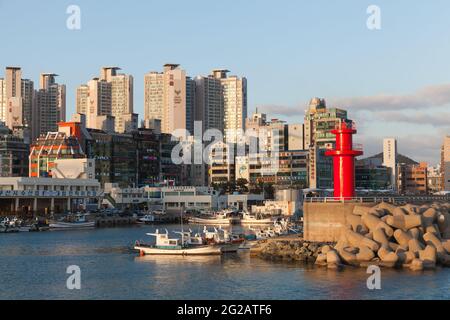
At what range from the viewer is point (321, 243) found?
53.6 meters

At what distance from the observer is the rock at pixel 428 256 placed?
45.1 meters

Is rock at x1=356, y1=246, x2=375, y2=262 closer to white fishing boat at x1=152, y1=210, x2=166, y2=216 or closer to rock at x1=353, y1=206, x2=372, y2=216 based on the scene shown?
rock at x1=353, y1=206, x2=372, y2=216

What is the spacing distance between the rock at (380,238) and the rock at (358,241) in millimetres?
656

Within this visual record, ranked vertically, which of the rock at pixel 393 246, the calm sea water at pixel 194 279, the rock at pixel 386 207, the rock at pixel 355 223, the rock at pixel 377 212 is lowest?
the calm sea water at pixel 194 279

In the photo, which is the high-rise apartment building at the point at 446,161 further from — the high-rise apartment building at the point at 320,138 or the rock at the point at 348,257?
the rock at the point at 348,257

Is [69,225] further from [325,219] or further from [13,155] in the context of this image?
[13,155]

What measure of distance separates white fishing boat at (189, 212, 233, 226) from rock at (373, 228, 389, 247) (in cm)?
6100

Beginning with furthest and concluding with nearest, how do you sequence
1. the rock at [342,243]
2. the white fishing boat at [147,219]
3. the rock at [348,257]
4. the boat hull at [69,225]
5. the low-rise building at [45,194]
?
the white fishing boat at [147,219], the low-rise building at [45,194], the boat hull at [69,225], the rock at [342,243], the rock at [348,257]

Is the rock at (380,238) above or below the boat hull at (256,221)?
above

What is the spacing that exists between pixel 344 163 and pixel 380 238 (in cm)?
945

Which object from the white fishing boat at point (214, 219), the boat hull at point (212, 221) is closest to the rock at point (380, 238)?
the white fishing boat at point (214, 219)

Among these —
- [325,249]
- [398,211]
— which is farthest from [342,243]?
[398,211]

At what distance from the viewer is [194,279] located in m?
44.6
